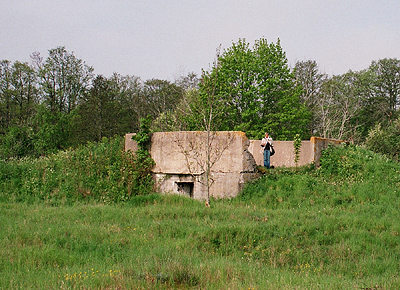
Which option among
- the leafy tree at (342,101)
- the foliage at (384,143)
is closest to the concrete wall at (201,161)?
the foliage at (384,143)

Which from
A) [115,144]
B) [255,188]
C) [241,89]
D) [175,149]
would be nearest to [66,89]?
[241,89]

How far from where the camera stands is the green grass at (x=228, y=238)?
16.3 ft

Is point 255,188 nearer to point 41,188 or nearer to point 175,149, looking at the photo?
point 175,149

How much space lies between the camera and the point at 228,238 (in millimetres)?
7391

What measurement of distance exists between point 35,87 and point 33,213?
101 ft

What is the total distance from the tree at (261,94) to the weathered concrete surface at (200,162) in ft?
44.9

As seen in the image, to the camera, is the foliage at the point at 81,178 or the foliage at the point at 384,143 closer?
the foliage at the point at 81,178

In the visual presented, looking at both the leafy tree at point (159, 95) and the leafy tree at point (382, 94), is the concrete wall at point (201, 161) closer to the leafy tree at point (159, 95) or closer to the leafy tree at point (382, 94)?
the leafy tree at point (382, 94)

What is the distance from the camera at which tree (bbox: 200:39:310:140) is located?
86.0 feet

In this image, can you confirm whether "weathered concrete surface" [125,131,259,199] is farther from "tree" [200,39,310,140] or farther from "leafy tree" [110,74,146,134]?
"leafy tree" [110,74,146,134]

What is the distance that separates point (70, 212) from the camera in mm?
9719

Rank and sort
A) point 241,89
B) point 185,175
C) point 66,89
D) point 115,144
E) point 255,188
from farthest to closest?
point 66,89, point 241,89, point 115,144, point 185,175, point 255,188

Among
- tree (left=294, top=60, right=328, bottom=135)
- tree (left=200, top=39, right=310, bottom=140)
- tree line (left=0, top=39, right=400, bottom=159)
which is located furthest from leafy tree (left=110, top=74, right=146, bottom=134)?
tree (left=294, top=60, right=328, bottom=135)

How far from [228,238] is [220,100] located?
56.7 feet
